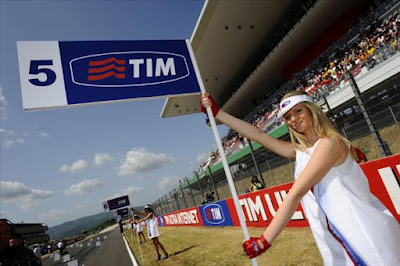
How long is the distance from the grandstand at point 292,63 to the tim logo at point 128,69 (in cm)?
505

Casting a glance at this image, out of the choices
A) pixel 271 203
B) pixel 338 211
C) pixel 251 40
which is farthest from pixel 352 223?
pixel 251 40

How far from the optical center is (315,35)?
811 inches

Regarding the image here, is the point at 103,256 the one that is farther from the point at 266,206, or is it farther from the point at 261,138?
the point at 261,138

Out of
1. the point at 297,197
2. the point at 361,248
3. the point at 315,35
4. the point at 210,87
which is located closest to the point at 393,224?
the point at 361,248

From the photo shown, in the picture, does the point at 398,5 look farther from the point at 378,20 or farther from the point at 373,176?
the point at 373,176

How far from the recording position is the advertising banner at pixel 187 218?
50.9 feet

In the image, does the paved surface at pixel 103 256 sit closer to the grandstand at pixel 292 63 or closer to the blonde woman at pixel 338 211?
the grandstand at pixel 292 63

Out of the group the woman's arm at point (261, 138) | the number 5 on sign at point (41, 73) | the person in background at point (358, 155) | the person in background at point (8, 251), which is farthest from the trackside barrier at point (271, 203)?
the person in background at point (8, 251)

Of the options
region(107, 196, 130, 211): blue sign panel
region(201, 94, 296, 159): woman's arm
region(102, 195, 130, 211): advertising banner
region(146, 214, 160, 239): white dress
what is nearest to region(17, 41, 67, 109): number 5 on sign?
region(201, 94, 296, 159): woman's arm

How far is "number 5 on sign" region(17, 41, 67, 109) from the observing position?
237 cm

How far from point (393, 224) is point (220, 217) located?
1116 cm

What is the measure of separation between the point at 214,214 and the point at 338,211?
38.5 ft

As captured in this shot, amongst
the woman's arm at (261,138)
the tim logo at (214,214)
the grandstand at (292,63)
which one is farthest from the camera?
the tim logo at (214,214)

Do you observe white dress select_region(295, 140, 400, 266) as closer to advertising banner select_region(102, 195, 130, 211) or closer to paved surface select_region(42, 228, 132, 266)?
paved surface select_region(42, 228, 132, 266)
